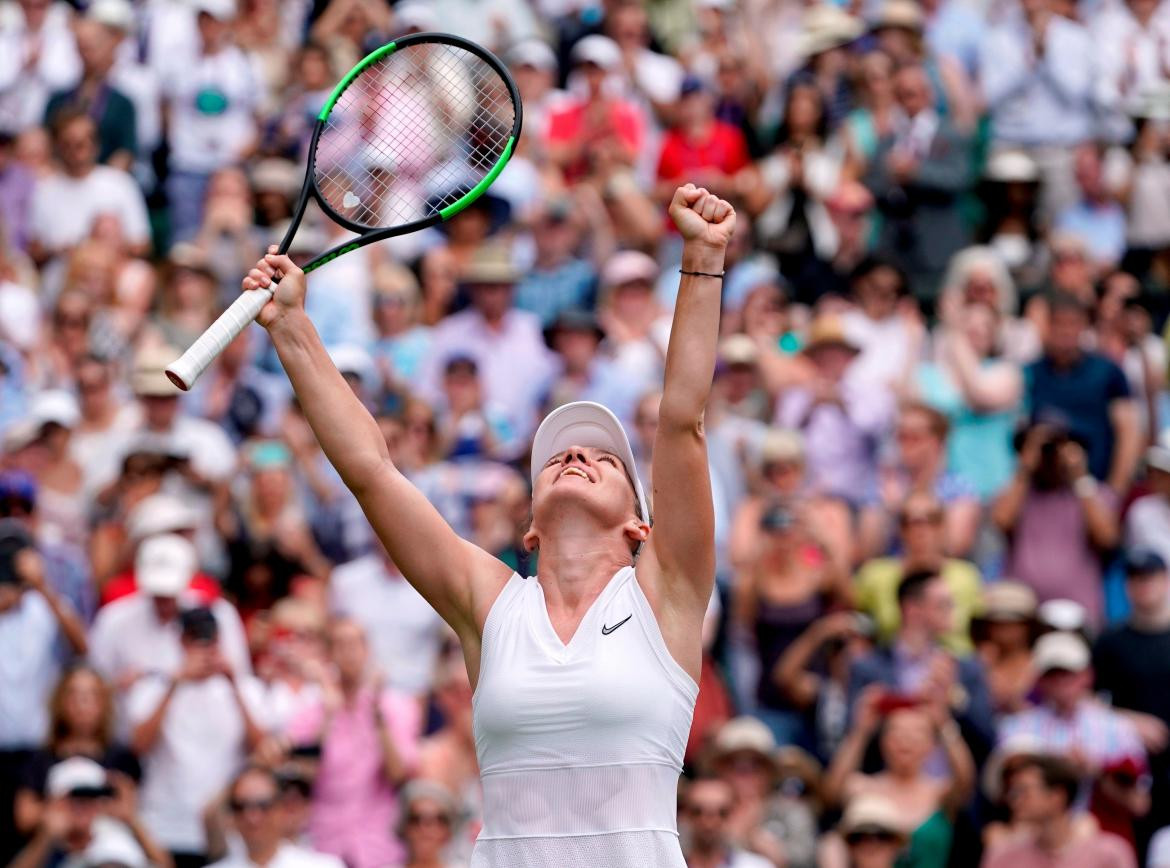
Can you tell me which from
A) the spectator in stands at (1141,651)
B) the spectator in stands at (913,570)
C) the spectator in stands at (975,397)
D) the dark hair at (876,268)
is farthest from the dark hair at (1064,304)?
the spectator in stands at (1141,651)

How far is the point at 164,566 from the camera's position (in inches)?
424

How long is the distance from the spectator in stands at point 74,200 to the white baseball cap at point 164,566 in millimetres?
3375

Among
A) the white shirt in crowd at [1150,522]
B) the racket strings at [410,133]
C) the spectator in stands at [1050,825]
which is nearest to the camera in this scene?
the racket strings at [410,133]

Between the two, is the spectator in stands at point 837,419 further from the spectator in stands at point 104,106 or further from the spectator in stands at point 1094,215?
the spectator in stands at point 104,106

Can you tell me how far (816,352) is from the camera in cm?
1266

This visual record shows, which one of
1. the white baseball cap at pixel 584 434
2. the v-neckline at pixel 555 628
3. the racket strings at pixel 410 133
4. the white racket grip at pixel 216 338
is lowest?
the racket strings at pixel 410 133

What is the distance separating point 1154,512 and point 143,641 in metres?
4.77

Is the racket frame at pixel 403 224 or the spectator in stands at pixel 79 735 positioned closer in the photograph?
the racket frame at pixel 403 224

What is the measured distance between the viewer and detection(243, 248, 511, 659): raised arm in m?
5.63

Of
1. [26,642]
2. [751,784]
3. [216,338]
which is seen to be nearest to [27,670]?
[26,642]

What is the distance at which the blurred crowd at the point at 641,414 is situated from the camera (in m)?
10.3

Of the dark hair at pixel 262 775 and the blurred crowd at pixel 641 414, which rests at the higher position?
the dark hair at pixel 262 775

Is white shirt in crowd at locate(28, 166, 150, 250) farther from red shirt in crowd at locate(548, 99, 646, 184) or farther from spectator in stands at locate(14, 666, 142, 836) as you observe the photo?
spectator in stands at locate(14, 666, 142, 836)

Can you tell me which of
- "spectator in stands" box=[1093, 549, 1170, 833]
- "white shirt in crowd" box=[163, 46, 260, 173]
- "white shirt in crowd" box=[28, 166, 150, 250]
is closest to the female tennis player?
"spectator in stands" box=[1093, 549, 1170, 833]
